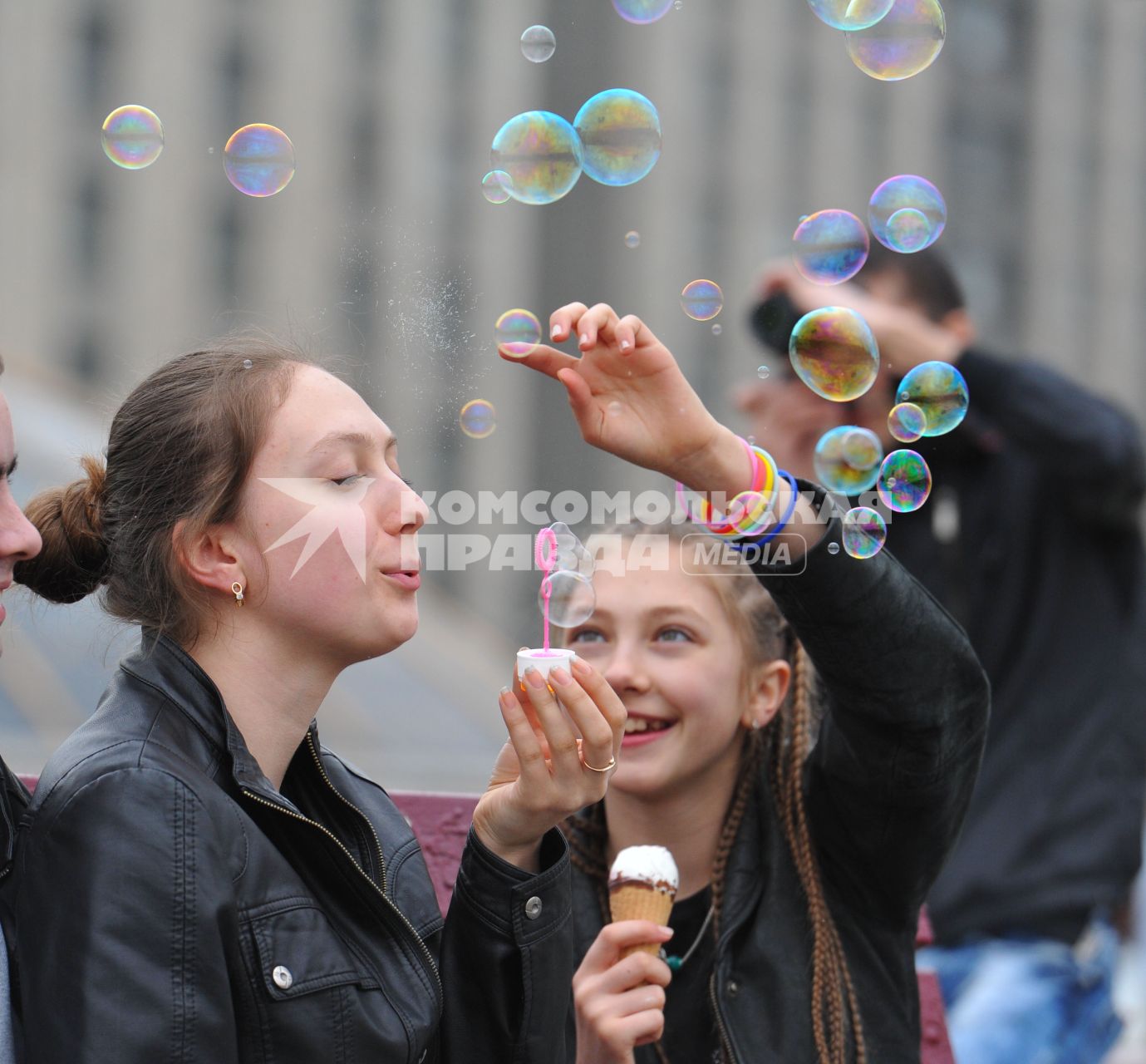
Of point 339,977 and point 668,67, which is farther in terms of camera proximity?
point 668,67

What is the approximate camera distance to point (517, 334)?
244 cm

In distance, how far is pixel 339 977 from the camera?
1.78m

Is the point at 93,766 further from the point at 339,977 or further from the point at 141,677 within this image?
the point at 339,977

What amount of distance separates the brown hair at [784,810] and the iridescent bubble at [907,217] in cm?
66

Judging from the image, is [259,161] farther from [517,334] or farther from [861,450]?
[861,450]

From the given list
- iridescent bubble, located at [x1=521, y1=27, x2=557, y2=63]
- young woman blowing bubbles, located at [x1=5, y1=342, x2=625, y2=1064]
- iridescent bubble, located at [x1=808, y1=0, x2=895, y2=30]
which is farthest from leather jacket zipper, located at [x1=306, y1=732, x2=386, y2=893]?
iridescent bubble, located at [x1=808, y1=0, x2=895, y2=30]

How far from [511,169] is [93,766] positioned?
135cm

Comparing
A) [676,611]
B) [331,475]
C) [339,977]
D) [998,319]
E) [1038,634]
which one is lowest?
[998,319]

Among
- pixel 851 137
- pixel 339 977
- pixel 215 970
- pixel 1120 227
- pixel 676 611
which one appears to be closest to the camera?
pixel 215 970

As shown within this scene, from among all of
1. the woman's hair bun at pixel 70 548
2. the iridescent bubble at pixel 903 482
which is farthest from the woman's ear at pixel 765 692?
the woman's hair bun at pixel 70 548

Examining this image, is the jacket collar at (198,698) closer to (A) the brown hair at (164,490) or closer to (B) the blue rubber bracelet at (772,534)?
(A) the brown hair at (164,490)

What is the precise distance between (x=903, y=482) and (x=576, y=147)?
77cm

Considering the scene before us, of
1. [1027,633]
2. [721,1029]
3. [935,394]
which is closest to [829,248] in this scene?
[935,394]

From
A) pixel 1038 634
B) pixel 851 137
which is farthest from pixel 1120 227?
pixel 1038 634
